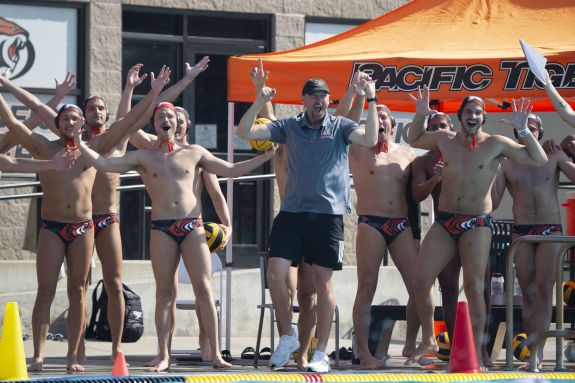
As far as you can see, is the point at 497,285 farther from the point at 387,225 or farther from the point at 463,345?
the point at 463,345

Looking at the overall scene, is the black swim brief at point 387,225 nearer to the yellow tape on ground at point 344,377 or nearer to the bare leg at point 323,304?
the bare leg at point 323,304

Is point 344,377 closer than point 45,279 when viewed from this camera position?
Yes

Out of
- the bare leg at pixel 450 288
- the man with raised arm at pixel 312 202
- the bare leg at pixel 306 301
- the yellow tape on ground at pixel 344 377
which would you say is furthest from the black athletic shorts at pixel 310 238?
the bare leg at pixel 450 288

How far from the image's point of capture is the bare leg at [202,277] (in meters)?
10.7

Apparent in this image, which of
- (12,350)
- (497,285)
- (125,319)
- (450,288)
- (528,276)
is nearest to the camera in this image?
(12,350)

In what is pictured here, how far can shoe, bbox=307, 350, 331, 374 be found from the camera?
10070mm

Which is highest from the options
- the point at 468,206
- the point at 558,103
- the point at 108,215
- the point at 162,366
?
the point at 558,103

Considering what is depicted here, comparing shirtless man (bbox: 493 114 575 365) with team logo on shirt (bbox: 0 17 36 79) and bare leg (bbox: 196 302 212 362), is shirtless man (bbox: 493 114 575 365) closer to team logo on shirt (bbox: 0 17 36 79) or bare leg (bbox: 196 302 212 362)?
bare leg (bbox: 196 302 212 362)

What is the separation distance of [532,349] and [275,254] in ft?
6.91

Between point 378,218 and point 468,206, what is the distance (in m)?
0.81

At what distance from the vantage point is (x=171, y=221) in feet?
35.1


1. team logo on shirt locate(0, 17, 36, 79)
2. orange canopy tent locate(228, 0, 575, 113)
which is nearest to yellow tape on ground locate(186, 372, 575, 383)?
orange canopy tent locate(228, 0, 575, 113)

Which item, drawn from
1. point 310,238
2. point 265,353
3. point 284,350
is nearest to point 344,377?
point 284,350

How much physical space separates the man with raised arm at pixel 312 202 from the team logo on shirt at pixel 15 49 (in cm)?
613
